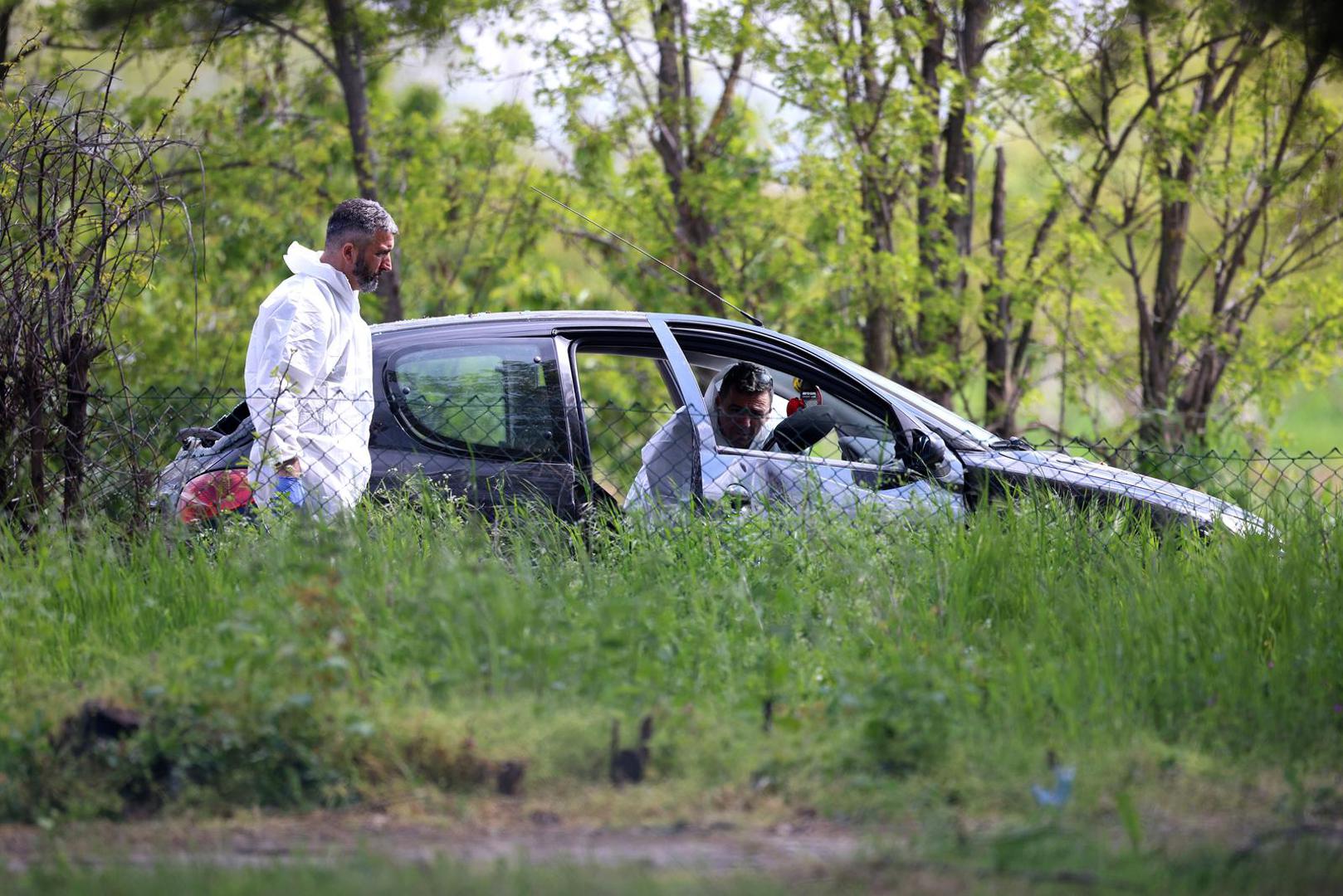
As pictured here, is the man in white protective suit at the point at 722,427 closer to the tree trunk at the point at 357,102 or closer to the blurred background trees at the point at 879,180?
the blurred background trees at the point at 879,180

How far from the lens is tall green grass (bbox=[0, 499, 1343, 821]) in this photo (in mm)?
4137

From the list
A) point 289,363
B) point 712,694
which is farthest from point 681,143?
point 712,694

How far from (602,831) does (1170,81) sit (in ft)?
31.1

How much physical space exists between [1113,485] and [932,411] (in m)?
0.86

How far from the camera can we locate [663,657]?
15.4ft

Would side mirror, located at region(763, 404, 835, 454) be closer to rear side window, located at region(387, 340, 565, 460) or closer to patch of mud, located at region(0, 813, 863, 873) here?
rear side window, located at region(387, 340, 565, 460)

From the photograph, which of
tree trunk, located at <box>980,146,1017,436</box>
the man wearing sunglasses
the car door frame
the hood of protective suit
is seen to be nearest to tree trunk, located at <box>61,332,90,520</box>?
the hood of protective suit

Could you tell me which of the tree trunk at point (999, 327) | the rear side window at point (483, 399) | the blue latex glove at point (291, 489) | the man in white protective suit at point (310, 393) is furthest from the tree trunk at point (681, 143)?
the blue latex glove at point (291, 489)

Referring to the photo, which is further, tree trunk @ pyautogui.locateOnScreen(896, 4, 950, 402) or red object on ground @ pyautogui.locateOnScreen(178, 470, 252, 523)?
tree trunk @ pyautogui.locateOnScreen(896, 4, 950, 402)

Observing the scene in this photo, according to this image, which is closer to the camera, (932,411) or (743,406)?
(932,411)

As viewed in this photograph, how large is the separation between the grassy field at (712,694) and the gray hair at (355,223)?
134 centimetres

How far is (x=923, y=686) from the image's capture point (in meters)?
4.36

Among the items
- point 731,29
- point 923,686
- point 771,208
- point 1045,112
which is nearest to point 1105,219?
point 1045,112

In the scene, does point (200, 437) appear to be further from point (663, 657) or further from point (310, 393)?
point (663, 657)
